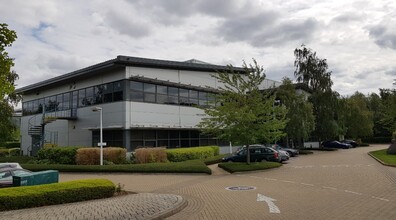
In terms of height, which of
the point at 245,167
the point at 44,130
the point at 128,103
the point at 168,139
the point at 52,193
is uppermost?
the point at 128,103

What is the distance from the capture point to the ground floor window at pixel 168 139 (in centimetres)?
3156

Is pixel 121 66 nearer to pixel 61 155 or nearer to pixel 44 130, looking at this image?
pixel 61 155

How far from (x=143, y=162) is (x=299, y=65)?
32.8 m

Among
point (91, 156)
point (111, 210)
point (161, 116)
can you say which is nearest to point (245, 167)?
point (91, 156)

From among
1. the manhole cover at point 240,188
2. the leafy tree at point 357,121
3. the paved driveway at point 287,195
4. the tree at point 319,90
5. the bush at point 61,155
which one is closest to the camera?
the paved driveway at point 287,195

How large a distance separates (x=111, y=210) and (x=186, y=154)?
1906 centimetres

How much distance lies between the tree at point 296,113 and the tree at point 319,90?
564 cm

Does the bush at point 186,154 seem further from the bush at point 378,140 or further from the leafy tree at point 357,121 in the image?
the bush at point 378,140

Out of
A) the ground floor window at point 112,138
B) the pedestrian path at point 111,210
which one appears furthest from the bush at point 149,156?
the pedestrian path at point 111,210

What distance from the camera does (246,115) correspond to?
2386 cm

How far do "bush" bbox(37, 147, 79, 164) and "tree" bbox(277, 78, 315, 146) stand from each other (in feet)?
79.2

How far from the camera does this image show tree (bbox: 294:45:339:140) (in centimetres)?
4856

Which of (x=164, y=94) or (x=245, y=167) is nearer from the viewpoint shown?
(x=245, y=167)

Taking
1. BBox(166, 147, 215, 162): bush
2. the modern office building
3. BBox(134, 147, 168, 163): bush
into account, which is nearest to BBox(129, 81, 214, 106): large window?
the modern office building
